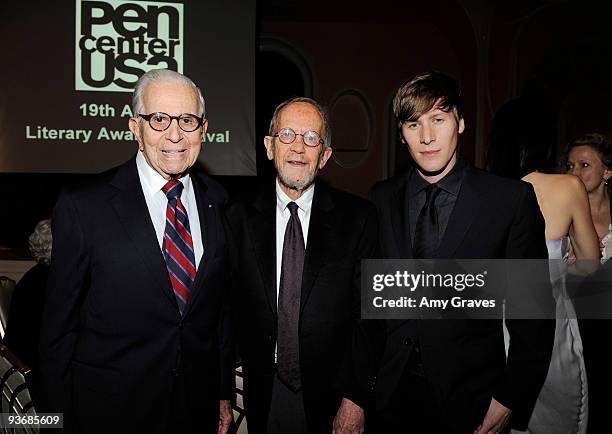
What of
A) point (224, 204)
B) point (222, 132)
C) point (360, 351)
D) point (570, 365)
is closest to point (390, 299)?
point (360, 351)

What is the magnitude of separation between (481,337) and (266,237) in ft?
2.71

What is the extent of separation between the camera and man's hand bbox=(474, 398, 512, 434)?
1.90m

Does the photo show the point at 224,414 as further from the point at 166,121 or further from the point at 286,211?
the point at 166,121

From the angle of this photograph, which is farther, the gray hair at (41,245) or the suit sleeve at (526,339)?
the gray hair at (41,245)

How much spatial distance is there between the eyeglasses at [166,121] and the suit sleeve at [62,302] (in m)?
0.36

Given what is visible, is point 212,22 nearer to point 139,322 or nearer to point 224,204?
point 224,204

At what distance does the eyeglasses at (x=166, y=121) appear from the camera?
1.91 meters

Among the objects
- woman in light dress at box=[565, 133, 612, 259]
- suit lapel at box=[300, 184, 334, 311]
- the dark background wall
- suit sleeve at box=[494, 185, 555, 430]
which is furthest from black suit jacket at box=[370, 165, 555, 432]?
the dark background wall

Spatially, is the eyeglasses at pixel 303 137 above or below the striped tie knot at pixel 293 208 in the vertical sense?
above

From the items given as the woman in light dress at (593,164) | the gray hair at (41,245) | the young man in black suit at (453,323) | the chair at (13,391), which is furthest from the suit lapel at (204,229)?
the woman in light dress at (593,164)

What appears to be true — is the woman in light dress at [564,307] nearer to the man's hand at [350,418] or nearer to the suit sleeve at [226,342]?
the man's hand at [350,418]

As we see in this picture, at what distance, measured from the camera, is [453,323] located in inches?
75.9

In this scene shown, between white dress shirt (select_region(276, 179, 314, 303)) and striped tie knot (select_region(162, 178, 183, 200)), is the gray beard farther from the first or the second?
striped tie knot (select_region(162, 178, 183, 200))

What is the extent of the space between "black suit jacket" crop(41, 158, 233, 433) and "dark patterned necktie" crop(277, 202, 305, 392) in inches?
10.6
